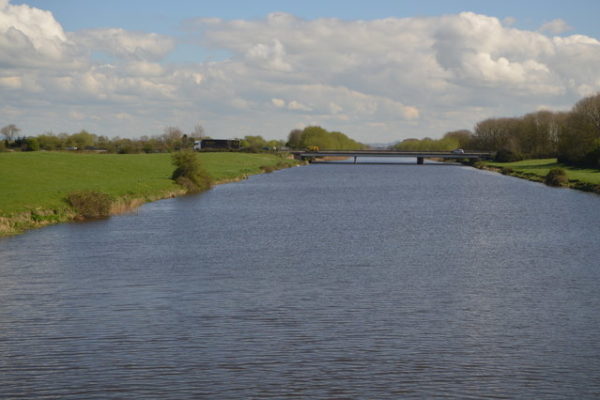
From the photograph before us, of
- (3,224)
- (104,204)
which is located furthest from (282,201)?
(3,224)

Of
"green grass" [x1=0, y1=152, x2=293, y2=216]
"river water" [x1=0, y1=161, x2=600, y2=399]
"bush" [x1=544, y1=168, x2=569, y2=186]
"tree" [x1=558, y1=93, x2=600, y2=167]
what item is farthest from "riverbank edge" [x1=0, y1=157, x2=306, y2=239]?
"tree" [x1=558, y1=93, x2=600, y2=167]

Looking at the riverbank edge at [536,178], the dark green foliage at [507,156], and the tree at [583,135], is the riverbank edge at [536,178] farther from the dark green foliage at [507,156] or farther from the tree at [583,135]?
the tree at [583,135]

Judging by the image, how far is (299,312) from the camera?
22.0m

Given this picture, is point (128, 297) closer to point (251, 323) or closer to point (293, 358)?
point (251, 323)

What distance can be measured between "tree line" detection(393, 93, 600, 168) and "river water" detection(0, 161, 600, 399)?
70.6 m

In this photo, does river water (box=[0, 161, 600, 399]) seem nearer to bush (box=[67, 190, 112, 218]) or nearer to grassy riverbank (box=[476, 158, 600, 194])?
bush (box=[67, 190, 112, 218])

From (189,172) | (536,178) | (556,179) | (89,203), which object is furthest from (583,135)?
(89,203)

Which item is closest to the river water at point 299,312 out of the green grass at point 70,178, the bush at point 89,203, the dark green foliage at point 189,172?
the bush at point 89,203

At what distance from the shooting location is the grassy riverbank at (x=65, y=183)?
4488cm

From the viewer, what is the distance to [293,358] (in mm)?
17344

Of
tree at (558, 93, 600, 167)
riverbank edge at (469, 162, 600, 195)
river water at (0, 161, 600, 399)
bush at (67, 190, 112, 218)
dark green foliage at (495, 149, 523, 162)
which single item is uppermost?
tree at (558, 93, 600, 167)

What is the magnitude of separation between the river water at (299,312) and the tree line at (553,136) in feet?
232

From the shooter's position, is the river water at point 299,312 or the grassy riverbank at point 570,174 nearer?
the river water at point 299,312

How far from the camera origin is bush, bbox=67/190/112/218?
48.9 m
